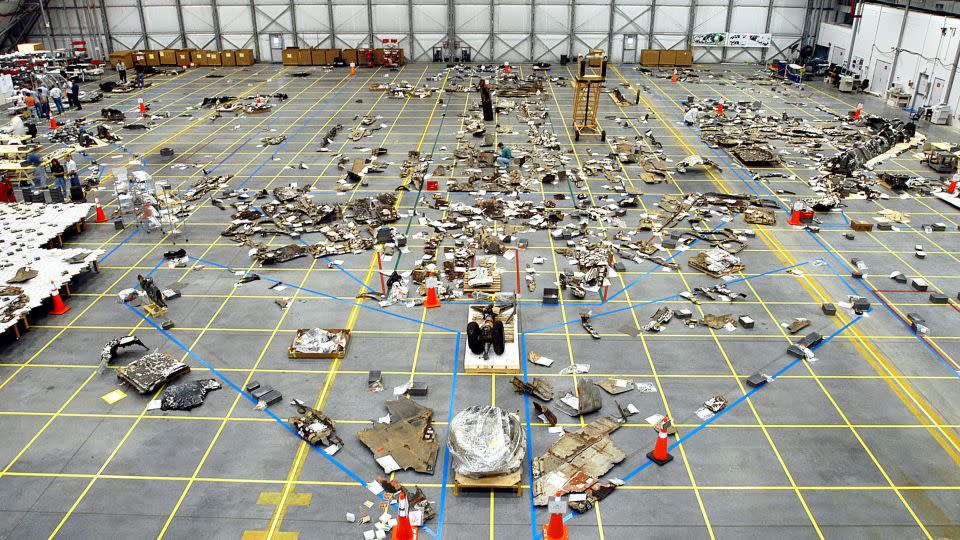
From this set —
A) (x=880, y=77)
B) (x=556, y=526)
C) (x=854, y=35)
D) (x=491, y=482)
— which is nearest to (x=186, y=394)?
(x=491, y=482)

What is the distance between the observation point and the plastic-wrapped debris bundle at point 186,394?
42.4ft

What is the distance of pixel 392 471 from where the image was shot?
11281 mm

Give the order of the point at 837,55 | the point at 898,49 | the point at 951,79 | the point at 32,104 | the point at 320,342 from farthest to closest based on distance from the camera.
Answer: the point at 837,55, the point at 898,49, the point at 32,104, the point at 951,79, the point at 320,342

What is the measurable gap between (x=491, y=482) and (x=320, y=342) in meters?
6.07

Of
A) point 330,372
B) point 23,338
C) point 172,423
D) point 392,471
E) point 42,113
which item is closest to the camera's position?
point 392,471

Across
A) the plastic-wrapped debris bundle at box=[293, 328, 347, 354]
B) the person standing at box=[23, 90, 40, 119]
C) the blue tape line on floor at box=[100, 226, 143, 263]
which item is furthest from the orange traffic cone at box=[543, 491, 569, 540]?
the person standing at box=[23, 90, 40, 119]

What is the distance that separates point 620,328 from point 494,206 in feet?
27.8

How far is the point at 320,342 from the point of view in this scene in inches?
582

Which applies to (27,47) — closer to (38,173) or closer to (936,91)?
(38,173)

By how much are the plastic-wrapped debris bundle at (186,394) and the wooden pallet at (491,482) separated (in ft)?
19.9

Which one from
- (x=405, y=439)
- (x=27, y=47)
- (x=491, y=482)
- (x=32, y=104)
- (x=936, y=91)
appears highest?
(x=27, y=47)

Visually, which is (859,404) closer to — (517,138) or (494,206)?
(494,206)

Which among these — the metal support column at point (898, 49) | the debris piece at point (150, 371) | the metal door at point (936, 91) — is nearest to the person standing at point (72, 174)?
the debris piece at point (150, 371)


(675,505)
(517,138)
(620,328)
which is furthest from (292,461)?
(517,138)
